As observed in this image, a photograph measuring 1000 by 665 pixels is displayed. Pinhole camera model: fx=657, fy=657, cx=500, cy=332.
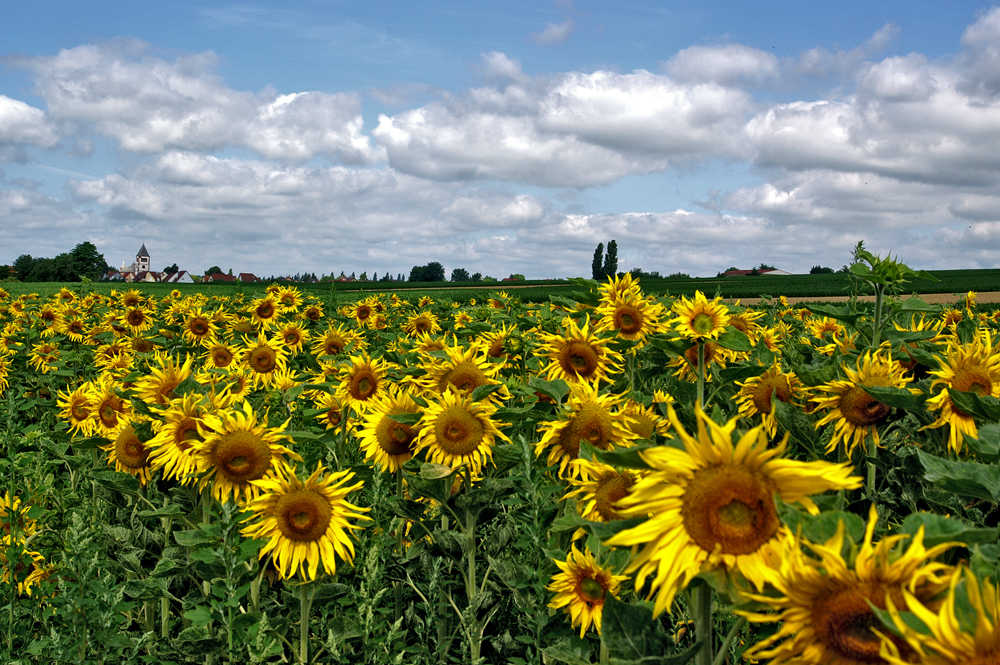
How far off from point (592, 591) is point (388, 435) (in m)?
1.46

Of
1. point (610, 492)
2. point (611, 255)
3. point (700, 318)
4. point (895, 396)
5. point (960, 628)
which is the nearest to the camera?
point (960, 628)

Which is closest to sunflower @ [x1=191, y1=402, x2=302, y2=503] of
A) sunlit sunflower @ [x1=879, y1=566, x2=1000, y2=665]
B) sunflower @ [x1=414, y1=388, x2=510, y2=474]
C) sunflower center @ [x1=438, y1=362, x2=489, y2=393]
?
sunflower @ [x1=414, y1=388, x2=510, y2=474]

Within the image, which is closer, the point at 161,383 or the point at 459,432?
the point at 459,432

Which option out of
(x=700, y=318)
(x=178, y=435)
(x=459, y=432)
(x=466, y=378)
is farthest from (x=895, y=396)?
(x=178, y=435)

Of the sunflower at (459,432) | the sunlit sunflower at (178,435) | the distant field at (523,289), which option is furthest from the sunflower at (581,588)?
the distant field at (523,289)

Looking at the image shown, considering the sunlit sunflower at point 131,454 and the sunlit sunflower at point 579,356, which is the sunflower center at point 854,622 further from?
the sunlit sunflower at point 131,454

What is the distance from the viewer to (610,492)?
7.91 ft

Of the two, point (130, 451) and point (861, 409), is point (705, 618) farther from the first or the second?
point (130, 451)

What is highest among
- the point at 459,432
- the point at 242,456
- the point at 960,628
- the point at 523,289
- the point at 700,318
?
the point at 523,289

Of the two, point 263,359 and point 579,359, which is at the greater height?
point 579,359

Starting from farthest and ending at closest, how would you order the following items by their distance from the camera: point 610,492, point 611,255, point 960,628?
point 611,255 < point 610,492 < point 960,628

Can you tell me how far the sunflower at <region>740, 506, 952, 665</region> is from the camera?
4.13 feet

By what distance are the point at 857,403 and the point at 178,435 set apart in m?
3.39

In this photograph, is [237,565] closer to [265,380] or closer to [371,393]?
[371,393]
